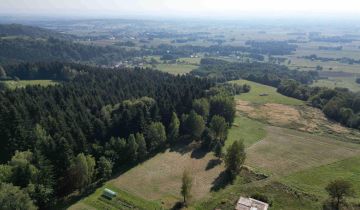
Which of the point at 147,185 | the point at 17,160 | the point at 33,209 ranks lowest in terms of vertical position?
the point at 147,185

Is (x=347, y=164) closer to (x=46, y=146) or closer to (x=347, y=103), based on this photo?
(x=347, y=103)

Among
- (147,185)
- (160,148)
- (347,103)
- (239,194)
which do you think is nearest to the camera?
(239,194)

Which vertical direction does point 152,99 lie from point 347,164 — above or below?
above

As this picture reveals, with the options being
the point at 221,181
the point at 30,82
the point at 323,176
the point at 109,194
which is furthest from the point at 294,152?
the point at 30,82

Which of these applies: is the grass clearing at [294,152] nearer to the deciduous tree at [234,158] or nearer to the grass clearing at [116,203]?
the deciduous tree at [234,158]

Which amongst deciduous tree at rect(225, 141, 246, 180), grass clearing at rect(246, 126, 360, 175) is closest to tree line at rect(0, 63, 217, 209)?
grass clearing at rect(246, 126, 360, 175)

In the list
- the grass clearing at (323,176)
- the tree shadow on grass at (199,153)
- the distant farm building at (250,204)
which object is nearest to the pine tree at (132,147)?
the tree shadow on grass at (199,153)

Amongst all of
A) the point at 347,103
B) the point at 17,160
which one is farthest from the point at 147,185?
the point at 347,103
